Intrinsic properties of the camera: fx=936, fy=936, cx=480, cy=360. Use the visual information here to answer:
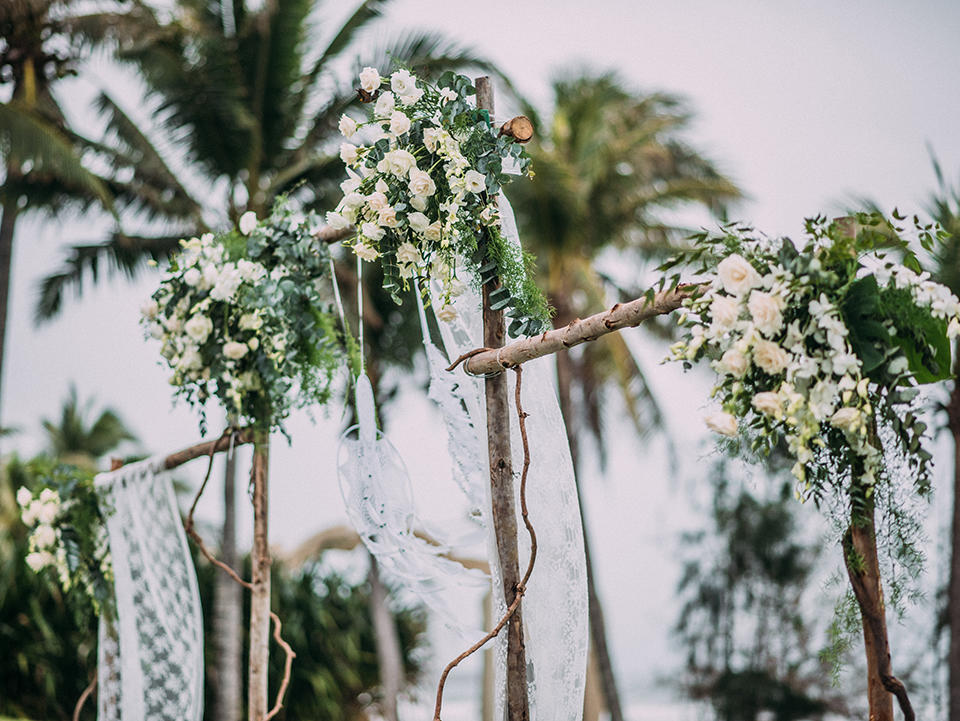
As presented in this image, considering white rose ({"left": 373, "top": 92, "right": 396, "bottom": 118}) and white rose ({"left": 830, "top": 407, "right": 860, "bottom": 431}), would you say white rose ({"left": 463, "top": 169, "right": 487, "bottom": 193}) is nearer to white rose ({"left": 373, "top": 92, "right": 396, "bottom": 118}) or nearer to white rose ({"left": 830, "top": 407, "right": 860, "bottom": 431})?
white rose ({"left": 373, "top": 92, "right": 396, "bottom": 118})

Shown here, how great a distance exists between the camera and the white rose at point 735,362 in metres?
1.94

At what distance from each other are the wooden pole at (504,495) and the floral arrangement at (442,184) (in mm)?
64

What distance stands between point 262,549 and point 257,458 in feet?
1.16

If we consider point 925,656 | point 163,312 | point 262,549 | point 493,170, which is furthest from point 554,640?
point 925,656

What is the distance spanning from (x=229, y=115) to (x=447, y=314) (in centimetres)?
619

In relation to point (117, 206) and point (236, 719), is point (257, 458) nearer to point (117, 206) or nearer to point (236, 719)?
point (236, 719)

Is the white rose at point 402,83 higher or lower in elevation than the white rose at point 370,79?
lower

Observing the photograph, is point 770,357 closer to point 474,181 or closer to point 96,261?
point 474,181

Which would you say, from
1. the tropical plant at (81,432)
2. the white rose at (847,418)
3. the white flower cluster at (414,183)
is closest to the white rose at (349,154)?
the white flower cluster at (414,183)

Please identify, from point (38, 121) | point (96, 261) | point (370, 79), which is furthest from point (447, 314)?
point (96, 261)

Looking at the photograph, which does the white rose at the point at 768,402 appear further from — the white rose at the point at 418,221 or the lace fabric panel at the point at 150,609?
the lace fabric panel at the point at 150,609

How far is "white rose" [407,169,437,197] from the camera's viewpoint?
2551 mm

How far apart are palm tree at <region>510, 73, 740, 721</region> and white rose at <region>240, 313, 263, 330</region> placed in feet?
18.4

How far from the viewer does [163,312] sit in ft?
11.9
